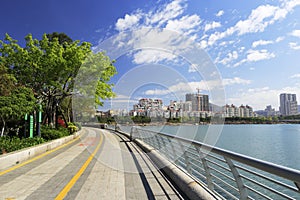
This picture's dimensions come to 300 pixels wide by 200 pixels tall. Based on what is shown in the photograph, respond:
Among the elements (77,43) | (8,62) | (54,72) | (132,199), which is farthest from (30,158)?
(77,43)

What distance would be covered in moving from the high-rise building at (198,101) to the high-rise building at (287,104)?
164808 millimetres

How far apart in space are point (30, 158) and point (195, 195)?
354 inches

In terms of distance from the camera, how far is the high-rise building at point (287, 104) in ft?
547

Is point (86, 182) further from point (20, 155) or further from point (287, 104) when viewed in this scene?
point (287, 104)

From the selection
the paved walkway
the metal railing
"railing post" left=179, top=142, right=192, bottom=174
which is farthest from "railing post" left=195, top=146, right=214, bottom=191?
"railing post" left=179, top=142, right=192, bottom=174

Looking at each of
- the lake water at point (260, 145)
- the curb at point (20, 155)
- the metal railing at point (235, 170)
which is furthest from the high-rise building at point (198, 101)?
the curb at point (20, 155)

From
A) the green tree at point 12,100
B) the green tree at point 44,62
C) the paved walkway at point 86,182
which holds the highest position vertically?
the green tree at point 44,62

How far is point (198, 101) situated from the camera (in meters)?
23.5

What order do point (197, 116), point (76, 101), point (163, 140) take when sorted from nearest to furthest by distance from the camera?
point (163, 140) → point (197, 116) → point (76, 101)

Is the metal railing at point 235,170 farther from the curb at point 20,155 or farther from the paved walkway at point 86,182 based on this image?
the curb at point 20,155

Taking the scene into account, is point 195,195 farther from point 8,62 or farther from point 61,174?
point 8,62

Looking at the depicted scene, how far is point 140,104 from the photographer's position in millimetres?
25484

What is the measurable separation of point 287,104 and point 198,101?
172710 mm

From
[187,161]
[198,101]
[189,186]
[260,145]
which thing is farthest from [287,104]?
[189,186]
